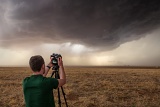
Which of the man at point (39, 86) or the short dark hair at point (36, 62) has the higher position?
the short dark hair at point (36, 62)

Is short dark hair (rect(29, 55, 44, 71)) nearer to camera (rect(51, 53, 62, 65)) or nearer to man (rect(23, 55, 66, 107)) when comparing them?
man (rect(23, 55, 66, 107))

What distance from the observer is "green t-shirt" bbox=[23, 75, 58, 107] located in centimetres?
369

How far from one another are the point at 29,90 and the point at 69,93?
1253 centimetres

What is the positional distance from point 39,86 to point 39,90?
0.08 m

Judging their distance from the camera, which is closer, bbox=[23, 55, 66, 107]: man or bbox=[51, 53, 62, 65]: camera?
bbox=[23, 55, 66, 107]: man

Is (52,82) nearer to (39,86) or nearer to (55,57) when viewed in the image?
(39,86)

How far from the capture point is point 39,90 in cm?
372

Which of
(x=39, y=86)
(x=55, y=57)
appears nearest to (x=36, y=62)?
(x=39, y=86)

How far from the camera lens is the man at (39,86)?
3.68m

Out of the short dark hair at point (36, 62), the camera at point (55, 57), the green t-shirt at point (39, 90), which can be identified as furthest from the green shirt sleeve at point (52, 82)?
the camera at point (55, 57)

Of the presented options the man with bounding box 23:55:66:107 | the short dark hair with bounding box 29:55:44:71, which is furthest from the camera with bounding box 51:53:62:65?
the short dark hair with bounding box 29:55:44:71

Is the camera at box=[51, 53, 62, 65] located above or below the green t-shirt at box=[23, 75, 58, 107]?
above

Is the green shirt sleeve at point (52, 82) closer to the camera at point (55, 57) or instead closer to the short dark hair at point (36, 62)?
the short dark hair at point (36, 62)

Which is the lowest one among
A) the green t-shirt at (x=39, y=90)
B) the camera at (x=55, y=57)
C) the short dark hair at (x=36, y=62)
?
the green t-shirt at (x=39, y=90)
